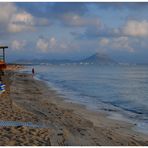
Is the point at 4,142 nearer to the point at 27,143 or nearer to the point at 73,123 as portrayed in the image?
the point at 27,143

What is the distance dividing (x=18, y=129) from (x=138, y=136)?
17.0 ft

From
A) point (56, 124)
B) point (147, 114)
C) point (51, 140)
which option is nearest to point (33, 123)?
point (56, 124)

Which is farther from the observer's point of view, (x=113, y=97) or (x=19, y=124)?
(x=113, y=97)

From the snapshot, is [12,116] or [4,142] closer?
[4,142]

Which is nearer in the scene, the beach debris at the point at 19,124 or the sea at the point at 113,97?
the beach debris at the point at 19,124

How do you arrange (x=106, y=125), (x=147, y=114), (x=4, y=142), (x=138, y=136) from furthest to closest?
1. (x=147, y=114)
2. (x=106, y=125)
3. (x=138, y=136)
4. (x=4, y=142)

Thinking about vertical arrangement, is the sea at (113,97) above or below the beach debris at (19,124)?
below

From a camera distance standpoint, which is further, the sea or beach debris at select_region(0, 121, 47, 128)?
the sea

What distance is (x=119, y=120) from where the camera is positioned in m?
18.7

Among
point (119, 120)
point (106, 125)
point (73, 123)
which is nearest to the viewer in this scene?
point (73, 123)

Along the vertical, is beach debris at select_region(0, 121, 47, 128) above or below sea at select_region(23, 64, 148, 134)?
above

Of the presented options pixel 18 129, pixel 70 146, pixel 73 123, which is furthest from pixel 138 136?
pixel 18 129

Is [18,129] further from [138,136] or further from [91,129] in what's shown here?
[138,136]

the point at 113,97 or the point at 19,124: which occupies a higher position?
the point at 19,124
